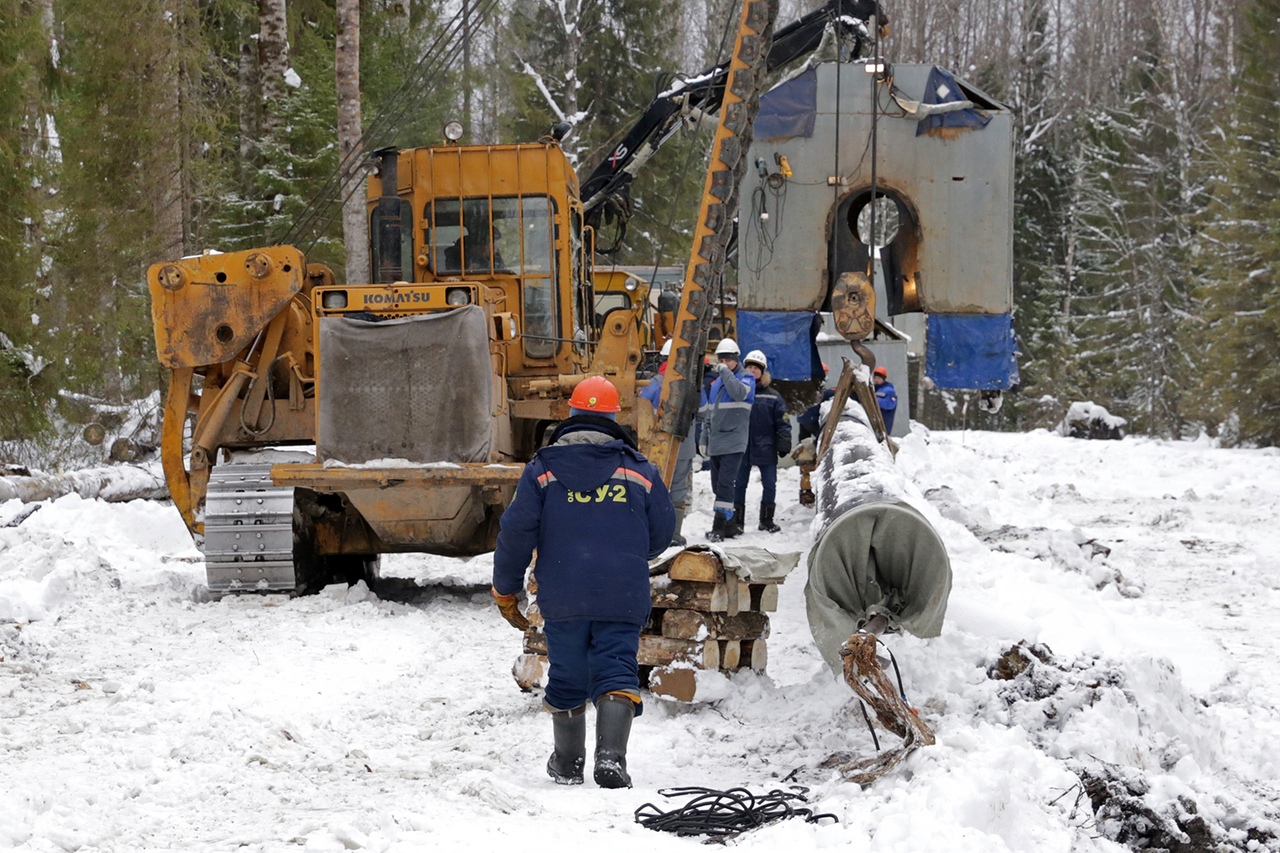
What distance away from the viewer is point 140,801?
507cm

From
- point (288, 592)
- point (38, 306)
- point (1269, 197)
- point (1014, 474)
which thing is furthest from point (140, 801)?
point (1269, 197)

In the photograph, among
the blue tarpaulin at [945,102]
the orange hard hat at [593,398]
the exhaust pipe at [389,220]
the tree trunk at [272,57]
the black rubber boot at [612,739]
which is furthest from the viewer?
the tree trunk at [272,57]

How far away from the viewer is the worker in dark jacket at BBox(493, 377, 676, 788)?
5766 millimetres

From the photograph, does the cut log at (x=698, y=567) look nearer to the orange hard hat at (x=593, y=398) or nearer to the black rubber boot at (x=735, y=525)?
the orange hard hat at (x=593, y=398)

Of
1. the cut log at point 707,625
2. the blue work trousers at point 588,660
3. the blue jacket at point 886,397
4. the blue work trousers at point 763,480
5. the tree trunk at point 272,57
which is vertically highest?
the tree trunk at point 272,57

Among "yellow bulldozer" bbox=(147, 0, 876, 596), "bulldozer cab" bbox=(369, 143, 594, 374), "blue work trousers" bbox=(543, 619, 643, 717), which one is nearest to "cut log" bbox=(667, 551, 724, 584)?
"blue work trousers" bbox=(543, 619, 643, 717)

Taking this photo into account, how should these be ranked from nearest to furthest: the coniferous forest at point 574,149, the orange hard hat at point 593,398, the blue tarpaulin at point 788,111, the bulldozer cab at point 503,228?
the orange hard hat at point 593,398
the bulldozer cab at point 503,228
the blue tarpaulin at point 788,111
the coniferous forest at point 574,149

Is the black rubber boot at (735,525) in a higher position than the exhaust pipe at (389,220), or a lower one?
lower

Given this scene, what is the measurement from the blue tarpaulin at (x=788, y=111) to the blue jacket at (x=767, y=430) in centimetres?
267

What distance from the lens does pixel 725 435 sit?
1329cm

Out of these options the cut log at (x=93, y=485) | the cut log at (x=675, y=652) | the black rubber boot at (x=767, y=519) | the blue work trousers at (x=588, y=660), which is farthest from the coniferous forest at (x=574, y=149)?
the blue work trousers at (x=588, y=660)

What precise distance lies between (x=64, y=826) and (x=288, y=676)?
2758 mm

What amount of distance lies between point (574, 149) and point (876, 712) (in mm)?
22489

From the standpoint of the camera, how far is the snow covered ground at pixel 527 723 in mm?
4723
